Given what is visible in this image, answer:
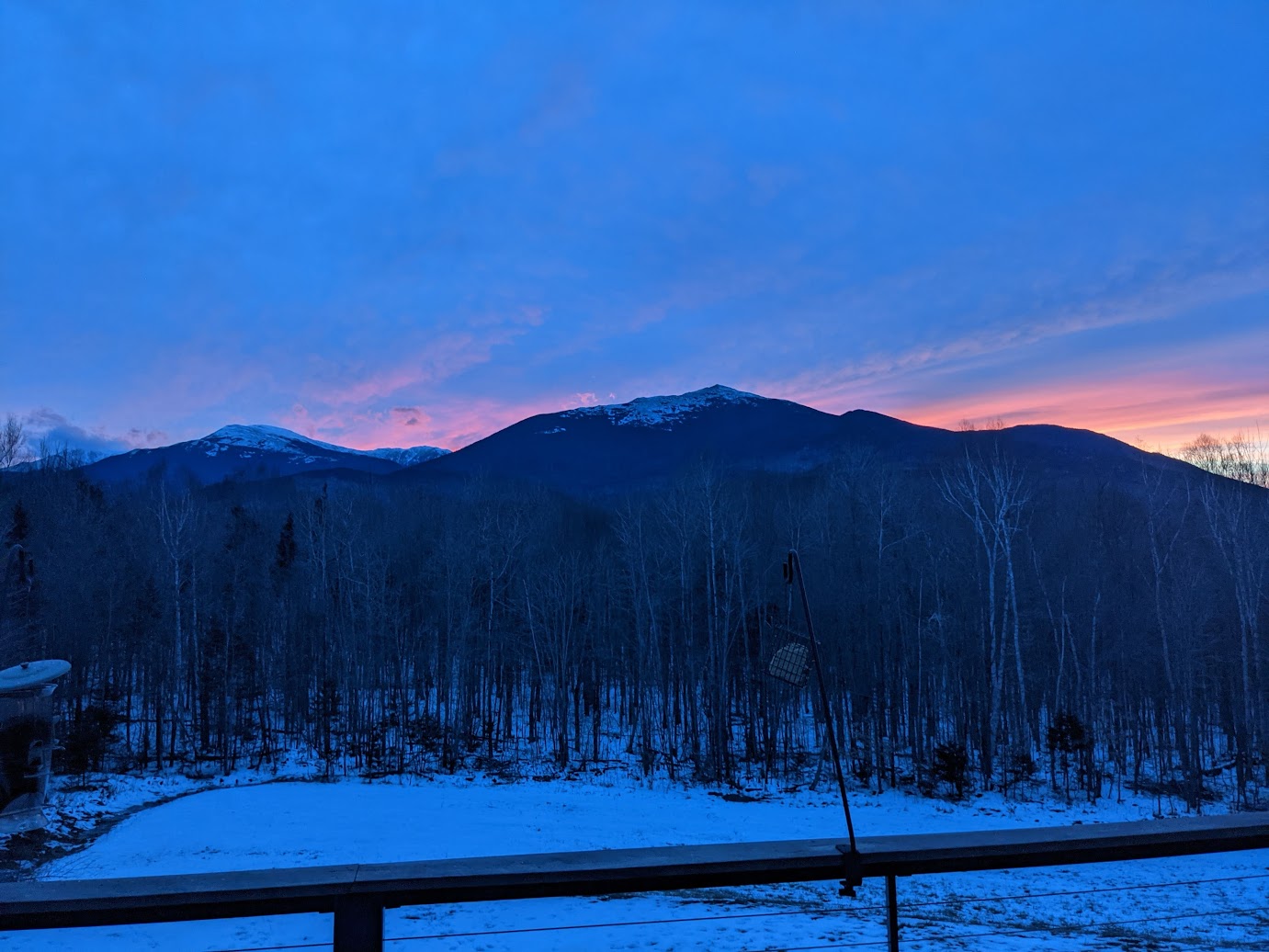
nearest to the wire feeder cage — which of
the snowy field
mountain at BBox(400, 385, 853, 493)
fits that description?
the snowy field

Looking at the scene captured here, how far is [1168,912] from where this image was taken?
11.3m

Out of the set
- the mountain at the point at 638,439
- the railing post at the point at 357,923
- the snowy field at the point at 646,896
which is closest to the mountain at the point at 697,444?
the mountain at the point at 638,439

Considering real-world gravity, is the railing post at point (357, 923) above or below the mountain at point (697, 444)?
below

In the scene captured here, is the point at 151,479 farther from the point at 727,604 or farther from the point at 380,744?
the point at 727,604

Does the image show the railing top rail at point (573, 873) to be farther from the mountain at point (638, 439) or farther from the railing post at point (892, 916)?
the mountain at point (638, 439)

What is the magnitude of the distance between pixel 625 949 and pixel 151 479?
174ft

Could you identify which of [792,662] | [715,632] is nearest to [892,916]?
[792,662]

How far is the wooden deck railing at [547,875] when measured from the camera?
1.85m

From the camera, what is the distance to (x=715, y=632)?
31.8m

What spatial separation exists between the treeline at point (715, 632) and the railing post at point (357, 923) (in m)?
25.8

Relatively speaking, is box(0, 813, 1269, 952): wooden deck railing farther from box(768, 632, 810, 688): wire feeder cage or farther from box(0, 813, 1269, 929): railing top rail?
box(768, 632, 810, 688): wire feeder cage

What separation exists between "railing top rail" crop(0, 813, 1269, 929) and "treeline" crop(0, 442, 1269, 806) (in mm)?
24738

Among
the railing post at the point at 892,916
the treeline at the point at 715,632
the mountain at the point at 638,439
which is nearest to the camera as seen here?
the railing post at the point at 892,916

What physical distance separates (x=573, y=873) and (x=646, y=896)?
10264 mm
